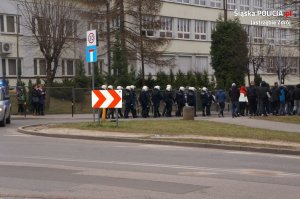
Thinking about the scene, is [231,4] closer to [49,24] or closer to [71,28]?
[71,28]

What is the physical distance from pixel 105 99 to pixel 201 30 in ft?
149

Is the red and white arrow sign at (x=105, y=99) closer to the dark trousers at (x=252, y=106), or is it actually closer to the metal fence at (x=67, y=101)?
the dark trousers at (x=252, y=106)

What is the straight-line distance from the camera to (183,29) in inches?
2429

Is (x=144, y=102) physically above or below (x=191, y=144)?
above

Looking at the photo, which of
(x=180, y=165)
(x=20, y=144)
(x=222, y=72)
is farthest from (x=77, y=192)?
(x=222, y=72)

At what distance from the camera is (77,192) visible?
8.66 m

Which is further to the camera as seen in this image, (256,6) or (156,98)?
(256,6)

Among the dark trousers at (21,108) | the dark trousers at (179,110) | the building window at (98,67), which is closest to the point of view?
the dark trousers at (21,108)

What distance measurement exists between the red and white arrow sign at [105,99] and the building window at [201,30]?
44.2 meters

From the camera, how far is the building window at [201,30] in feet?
209

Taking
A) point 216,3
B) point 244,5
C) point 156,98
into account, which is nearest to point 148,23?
point 156,98

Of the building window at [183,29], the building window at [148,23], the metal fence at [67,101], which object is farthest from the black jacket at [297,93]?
the building window at [183,29]

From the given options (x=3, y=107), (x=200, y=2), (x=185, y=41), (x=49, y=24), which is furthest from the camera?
(x=200, y=2)

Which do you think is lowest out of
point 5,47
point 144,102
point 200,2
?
point 144,102
